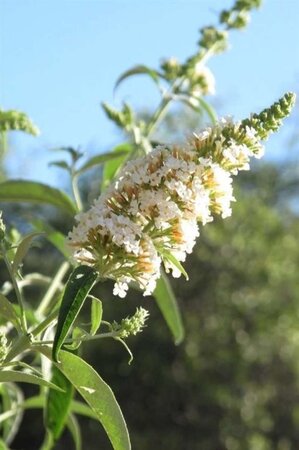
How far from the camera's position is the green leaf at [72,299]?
30.5 inches

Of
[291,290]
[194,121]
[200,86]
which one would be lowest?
[200,86]

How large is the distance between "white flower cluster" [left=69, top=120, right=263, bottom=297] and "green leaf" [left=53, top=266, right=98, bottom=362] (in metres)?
0.02

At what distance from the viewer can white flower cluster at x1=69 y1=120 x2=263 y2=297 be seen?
816 millimetres

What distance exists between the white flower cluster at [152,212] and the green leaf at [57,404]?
0.35 metres

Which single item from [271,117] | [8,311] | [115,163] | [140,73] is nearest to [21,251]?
[8,311]

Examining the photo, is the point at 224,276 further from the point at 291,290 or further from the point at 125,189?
the point at 125,189

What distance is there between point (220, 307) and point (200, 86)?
7.63 m

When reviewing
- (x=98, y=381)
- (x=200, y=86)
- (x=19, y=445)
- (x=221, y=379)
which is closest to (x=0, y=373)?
(x=98, y=381)

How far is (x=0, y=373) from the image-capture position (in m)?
0.83

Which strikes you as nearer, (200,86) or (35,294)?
(200,86)

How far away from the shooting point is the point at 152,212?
0.82 meters

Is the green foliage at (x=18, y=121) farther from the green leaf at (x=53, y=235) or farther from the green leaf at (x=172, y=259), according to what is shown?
the green leaf at (x=172, y=259)

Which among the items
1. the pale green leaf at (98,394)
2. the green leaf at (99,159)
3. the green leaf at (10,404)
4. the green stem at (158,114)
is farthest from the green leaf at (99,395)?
the green stem at (158,114)

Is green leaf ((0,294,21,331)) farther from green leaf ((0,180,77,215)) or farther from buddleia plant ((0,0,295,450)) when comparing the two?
green leaf ((0,180,77,215))
